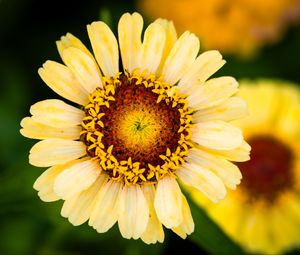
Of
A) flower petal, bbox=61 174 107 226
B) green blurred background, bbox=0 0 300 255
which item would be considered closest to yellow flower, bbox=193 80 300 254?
green blurred background, bbox=0 0 300 255

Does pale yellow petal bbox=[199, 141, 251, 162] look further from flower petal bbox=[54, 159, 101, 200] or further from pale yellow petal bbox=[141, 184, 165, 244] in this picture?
flower petal bbox=[54, 159, 101, 200]

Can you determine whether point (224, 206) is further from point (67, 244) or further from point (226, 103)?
point (226, 103)

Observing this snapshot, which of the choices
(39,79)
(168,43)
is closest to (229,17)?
(39,79)

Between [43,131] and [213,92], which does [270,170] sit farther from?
[43,131]

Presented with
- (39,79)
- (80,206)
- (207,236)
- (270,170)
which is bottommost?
(270,170)

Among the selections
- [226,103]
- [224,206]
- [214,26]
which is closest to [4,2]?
[214,26]
